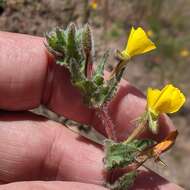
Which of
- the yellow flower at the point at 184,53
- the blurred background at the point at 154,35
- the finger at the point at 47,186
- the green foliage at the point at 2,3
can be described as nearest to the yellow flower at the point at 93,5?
the blurred background at the point at 154,35

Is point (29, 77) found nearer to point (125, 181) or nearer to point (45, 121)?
point (45, 121)

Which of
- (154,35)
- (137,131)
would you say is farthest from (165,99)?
(154,35)

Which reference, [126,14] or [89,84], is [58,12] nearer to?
[89,84]

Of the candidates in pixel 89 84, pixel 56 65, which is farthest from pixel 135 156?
pixel 56 65

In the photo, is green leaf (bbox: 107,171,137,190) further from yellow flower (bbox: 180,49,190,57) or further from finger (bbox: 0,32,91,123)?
yellow flower (bbox: 180,49,190,57)

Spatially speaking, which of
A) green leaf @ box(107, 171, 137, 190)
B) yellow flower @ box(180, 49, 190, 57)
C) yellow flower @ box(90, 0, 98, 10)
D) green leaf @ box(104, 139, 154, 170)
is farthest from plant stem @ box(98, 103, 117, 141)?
yellow flower @ box(180, 49, 190, 57)

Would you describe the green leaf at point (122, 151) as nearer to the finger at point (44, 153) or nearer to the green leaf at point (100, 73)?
the finger at point (44, 153)

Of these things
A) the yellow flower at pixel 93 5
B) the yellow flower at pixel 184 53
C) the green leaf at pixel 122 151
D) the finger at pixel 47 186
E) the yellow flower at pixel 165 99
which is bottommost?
the yellow flower at pixel 184 53
